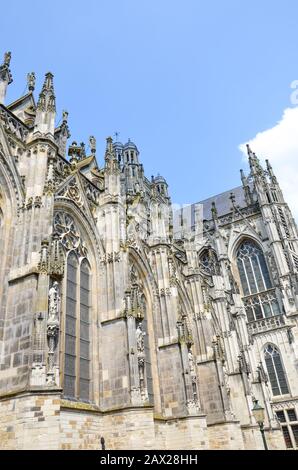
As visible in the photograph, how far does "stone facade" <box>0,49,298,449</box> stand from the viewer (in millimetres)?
9859

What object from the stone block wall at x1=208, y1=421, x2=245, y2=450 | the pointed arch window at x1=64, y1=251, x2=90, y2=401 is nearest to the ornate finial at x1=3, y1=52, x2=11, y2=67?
the pointed arch window at x1=64, y1=251, x2=90, y2=401

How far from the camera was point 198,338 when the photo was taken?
68.5 feet

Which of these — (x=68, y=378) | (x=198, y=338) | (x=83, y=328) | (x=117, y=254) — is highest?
(x=117, y=254)

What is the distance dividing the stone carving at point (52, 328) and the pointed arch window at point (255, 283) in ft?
76.9

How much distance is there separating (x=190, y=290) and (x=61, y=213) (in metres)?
10.4

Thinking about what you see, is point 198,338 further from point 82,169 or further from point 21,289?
point 21,289

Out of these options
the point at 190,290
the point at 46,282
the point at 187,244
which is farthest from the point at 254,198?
the point at 46,282

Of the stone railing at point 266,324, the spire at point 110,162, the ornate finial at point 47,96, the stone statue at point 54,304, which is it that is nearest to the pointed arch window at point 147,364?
the spire at point 110,162

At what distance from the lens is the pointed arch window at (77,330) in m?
12.1

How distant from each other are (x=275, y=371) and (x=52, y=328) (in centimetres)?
2251

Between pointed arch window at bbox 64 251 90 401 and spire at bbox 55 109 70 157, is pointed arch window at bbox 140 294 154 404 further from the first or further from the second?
spire at bbox 55 109 70 157

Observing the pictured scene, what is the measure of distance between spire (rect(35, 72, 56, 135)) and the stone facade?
0.16 feet

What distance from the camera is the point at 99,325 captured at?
1409 cm

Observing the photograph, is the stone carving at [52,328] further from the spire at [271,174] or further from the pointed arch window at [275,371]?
the spire at [271,174]
